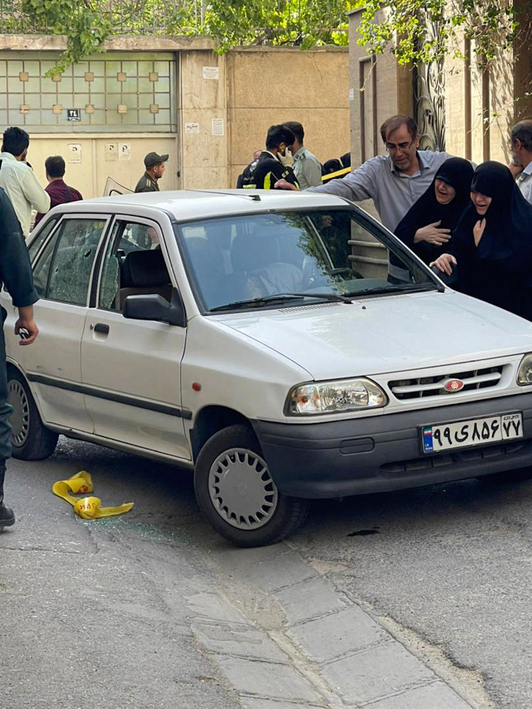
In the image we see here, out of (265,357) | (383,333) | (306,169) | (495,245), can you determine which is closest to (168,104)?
(306,169)

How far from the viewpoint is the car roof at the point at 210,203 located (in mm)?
6922

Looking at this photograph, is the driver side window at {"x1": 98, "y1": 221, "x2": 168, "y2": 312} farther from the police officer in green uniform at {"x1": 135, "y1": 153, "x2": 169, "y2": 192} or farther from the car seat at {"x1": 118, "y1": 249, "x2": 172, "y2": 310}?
the police officer in green uniform at {"x1": 135, "y1": 153, "x2": 169, "y2": 192}

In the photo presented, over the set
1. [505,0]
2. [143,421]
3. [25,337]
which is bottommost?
[143,421]

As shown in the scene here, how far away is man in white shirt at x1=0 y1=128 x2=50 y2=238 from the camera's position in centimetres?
1152

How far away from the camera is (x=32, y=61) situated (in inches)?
886

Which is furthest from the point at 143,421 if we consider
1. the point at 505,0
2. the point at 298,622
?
the point at 505,0

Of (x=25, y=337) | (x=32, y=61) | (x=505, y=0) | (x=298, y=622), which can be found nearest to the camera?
(x=298, y=622)

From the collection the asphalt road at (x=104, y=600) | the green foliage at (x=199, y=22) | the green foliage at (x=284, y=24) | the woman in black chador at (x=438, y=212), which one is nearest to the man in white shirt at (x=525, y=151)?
the woman in black chador at (x=438, y=212)

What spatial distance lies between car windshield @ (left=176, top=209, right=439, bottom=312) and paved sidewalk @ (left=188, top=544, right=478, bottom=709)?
1379 mm

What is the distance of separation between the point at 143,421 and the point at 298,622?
74.1 inches

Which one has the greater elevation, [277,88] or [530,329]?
[277,88]

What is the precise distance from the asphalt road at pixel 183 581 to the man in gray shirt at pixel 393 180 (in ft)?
7.56

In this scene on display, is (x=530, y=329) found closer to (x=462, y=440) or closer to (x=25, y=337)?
(x=462, y=440)

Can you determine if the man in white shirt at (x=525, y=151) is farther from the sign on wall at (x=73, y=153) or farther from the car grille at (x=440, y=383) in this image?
the sign on wall at (x=73, y=153)
